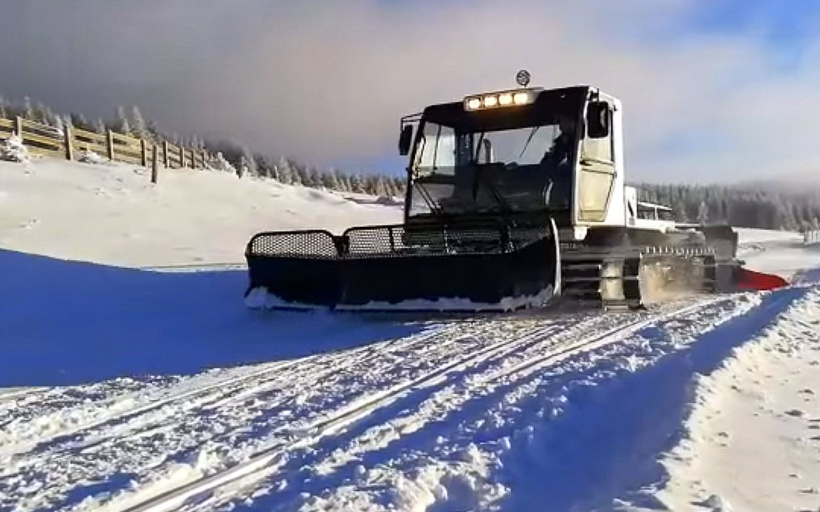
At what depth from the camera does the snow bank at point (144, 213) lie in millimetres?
19141

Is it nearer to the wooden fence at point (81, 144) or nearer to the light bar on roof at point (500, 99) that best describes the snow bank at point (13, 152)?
the wooden fence at point (81, 144)

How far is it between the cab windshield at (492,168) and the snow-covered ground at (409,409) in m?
1.59

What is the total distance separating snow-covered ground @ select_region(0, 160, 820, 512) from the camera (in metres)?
3.81

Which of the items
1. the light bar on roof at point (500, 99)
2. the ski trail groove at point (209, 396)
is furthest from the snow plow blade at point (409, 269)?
the ski trail groove at point (209, 396)

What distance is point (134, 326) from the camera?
10570mm

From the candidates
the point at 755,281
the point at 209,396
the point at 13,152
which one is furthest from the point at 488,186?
the point at 13,152

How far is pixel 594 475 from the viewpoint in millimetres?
4039

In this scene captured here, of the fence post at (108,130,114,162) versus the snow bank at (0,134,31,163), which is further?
the fence post at (108,130,114,162)

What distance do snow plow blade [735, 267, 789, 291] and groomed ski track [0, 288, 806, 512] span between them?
926 centimetres

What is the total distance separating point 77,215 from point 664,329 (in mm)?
17732

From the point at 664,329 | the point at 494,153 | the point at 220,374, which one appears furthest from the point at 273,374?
the point at 494,153

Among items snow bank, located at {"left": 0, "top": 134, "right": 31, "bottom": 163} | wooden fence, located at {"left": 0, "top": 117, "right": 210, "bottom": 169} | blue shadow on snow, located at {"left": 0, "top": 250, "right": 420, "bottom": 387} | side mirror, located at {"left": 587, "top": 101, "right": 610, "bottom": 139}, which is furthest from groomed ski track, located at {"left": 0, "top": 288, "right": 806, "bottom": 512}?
wooden fence, located at {"left": 0, "top": 117, "right": 210, "bottom": 169}

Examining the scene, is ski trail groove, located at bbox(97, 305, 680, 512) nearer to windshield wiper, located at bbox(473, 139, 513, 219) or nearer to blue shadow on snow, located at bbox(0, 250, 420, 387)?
blue shadow on snow, located at bbox(0, 250, 420, 387)

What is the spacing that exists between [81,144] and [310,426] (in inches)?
1218
